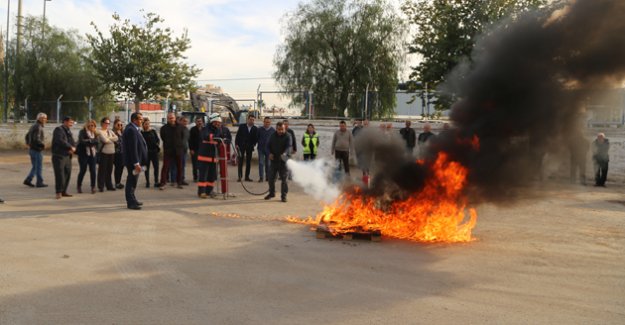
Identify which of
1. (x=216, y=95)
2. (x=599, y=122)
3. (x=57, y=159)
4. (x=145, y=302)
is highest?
(x=216, y=95)

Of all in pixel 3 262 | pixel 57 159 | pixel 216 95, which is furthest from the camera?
pixel 216 95

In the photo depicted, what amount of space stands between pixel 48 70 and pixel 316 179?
93.0 feet

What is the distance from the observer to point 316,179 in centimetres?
977

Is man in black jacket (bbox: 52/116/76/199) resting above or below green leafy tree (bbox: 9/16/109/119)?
below

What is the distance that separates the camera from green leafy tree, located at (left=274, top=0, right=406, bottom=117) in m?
27.6

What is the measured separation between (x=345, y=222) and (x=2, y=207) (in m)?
6.50

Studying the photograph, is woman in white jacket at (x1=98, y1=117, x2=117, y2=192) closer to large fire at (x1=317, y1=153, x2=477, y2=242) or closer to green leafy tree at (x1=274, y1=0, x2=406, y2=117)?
large fire at (x1=317, y1=153, x2=477, y2=242)

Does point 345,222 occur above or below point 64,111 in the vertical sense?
below

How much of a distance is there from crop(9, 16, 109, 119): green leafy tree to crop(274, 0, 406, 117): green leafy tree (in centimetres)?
1247

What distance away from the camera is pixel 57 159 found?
11.0 m

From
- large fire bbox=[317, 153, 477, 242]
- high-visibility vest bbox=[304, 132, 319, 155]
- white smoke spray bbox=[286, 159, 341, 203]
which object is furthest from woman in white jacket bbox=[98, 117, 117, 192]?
large fire bbox=[317, 153, 477, 242]

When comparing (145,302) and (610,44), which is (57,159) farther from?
(610,44)

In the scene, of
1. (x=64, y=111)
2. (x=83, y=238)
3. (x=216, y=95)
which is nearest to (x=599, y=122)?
(x=83, y=238)

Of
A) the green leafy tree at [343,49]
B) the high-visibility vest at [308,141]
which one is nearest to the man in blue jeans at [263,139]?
the high-visibility vest at [308,141]
